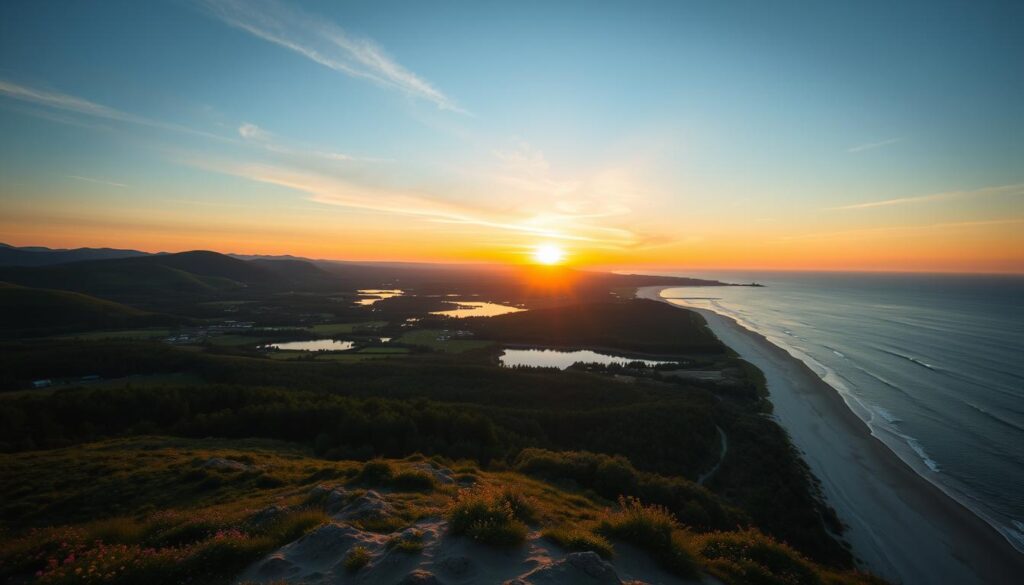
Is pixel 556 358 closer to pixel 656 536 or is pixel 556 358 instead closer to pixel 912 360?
pixel 912 360

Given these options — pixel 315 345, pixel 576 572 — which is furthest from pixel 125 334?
pixel 576 572

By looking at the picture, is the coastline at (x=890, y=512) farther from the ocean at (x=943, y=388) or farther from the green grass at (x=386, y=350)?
the green grass at (x=386, y=350)

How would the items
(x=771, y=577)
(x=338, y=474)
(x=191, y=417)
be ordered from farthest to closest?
(x=191, y=417) < (x=338, y=474) < (x=771, y=577)

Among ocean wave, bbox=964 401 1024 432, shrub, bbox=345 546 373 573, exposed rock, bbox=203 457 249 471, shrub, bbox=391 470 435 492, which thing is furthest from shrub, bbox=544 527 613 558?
ocean wave, bbox=964 401 1024 432

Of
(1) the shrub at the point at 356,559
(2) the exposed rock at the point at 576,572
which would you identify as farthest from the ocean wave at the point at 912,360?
(1) the shrub at the point at 356,559

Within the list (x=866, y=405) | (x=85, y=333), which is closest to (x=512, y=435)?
(x=866, y=405)

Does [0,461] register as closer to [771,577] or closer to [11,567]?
[11,567]

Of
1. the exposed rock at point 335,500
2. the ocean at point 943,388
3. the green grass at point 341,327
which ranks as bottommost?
the green grass at point 341,327

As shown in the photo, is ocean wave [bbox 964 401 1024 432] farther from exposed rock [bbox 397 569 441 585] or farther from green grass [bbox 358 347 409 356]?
green grass [bbox 358 347 409 356]
